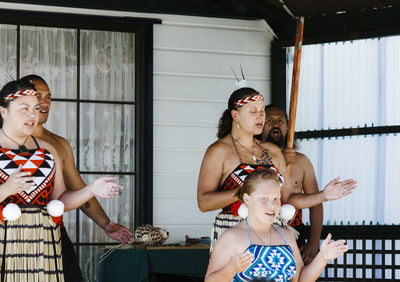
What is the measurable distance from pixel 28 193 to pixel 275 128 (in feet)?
6.21

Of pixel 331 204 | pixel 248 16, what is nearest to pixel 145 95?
pixel 248 16

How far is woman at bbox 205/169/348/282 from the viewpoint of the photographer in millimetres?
3336

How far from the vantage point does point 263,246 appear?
3406mm

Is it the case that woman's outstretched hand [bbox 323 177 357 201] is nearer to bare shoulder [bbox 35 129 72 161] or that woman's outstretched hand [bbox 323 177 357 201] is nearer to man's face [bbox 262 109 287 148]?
man's face [bbox 262 109 287 148]

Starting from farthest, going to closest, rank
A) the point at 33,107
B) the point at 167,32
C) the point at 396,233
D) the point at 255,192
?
the point at 167,32, the point at 396,233, the point at 33,107, the point at 255,192

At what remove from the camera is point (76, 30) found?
575 centimetres

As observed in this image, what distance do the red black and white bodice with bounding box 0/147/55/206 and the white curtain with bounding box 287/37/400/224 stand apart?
2618mm

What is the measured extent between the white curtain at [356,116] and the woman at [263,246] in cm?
224

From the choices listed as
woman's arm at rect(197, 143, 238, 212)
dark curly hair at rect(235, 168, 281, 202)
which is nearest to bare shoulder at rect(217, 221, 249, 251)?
dark curly hair at rect(235, 168, 281, 202)

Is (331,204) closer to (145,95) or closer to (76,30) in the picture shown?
(145,95)

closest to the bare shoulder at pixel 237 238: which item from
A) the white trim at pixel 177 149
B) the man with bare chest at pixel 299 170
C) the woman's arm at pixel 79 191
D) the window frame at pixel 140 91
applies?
the woman's arm at pixel 79 191

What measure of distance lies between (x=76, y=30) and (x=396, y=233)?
2.67m

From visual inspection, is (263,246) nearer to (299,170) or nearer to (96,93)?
(299,170)

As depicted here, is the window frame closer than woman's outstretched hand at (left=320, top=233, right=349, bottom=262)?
No
